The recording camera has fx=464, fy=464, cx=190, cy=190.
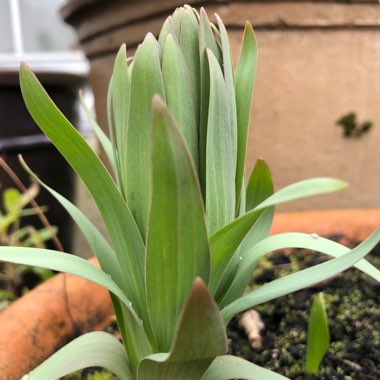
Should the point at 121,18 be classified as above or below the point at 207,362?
above

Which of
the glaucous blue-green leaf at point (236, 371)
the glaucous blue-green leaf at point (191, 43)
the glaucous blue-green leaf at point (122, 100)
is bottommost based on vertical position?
the glaucous blue-green leaf at point (236, 371)

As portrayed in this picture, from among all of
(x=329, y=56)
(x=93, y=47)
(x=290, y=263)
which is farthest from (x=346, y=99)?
(x=93, y=47)

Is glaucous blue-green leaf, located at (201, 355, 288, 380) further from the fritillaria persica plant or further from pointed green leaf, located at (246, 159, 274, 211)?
pointed green leaf, located at (246, 159, 274, 211)

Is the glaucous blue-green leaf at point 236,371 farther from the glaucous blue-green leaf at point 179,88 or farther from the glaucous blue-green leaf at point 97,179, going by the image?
the glaucous blue-green leaf at point 179,88

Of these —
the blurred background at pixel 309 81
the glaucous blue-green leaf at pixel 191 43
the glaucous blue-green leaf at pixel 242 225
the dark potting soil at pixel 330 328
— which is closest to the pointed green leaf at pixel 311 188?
the glaucous blue-green leaf at pixel 242 225

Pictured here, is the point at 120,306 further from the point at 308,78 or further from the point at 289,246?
the point at 308,78

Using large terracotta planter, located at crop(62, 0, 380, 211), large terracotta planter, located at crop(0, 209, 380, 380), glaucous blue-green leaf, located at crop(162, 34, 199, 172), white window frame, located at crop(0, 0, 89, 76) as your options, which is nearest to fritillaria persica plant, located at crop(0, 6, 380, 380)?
glaucous blue-green leaf, located at crop(162, 34, 199, 172)

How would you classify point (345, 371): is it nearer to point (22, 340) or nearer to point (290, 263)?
point (290, 263)
